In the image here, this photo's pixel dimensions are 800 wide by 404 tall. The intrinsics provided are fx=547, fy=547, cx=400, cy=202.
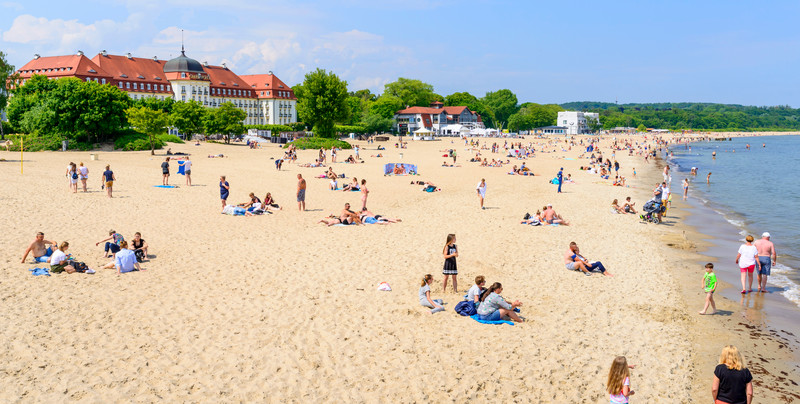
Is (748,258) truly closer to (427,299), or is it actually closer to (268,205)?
(427,299)

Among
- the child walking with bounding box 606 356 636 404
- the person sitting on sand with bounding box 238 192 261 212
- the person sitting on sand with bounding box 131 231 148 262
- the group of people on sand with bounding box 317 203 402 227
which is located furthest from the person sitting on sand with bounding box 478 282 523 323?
the person sitting on sand with bounding box 238 192 261 212

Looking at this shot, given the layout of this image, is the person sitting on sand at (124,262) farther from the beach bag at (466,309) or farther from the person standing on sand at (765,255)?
the person standing on sand at (765,255)

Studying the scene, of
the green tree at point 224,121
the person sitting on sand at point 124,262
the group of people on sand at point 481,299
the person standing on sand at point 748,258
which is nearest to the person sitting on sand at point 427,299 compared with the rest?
the group of people on sand at point 481,299

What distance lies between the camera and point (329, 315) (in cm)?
1034

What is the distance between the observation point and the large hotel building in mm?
79125

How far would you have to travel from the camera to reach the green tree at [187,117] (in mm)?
59094

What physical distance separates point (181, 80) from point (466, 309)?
89.7 metres

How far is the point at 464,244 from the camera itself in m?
16.8

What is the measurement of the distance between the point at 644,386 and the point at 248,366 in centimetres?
602

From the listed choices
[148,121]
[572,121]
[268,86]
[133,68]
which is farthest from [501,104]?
[148,121]

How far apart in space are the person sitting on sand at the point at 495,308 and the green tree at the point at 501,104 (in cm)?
15538

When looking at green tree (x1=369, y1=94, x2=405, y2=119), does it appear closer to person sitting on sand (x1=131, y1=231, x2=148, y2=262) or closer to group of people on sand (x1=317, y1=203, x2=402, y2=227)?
group of people on sand (x1=317, y1=203, x2=402, y2=227)

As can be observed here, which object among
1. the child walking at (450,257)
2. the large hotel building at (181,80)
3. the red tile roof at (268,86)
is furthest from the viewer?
the red tile roof at (268,86)

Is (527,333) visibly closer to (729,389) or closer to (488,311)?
(488,311)
